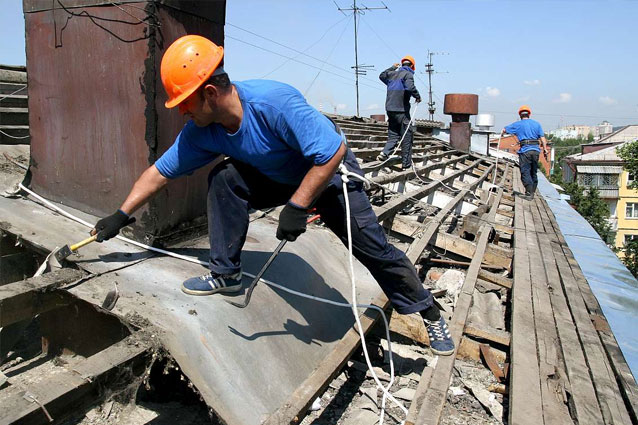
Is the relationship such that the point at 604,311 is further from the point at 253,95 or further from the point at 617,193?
the point at 617,193

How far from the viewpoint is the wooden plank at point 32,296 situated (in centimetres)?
210

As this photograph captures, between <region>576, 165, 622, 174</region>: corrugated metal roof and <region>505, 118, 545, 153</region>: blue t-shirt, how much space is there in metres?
43.4

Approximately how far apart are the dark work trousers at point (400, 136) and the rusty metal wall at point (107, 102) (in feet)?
16.9

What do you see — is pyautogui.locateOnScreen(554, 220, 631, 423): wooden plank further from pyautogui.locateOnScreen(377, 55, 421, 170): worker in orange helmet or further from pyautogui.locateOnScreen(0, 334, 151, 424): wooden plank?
pyautogui.locateOnScreen(377, 55, 421, 170): worker in orange helmet

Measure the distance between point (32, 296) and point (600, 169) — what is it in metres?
53.5

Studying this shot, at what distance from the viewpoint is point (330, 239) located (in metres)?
3.93

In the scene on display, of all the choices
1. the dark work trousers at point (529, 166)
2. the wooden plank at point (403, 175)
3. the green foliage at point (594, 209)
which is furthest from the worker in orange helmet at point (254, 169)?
the green foliage at point (594, 209)

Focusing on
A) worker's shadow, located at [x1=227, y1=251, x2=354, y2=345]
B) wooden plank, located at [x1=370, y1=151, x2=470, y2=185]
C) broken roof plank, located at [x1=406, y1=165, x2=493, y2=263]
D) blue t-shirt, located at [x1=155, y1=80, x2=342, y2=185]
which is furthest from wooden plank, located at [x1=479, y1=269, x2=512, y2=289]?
blue t-shirt, located at [x1=155, y1=80, x2=342, y2=185]

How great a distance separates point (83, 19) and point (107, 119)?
0.63m

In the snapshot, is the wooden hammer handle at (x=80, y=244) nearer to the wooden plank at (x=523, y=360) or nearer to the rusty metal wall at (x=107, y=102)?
the rusty metal wall at (x=107, y=102)

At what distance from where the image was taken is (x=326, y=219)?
2584 millimetres

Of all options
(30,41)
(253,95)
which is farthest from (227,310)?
(30,41)

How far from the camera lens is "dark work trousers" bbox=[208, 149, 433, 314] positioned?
2.48 meters

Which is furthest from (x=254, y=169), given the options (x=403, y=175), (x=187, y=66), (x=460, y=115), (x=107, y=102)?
(x=460, y=115)
